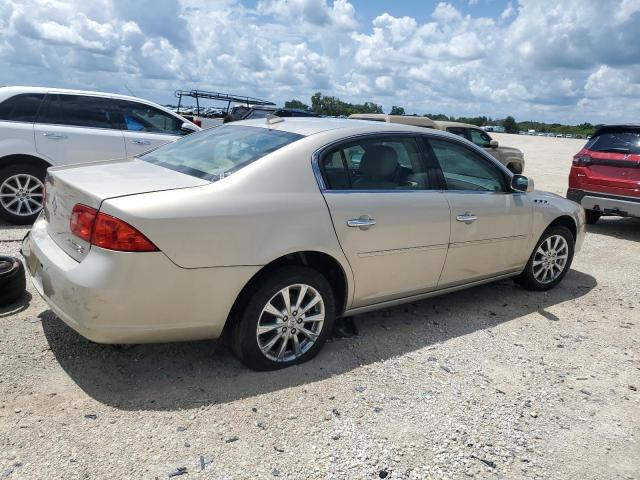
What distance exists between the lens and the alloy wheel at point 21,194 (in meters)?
6.60

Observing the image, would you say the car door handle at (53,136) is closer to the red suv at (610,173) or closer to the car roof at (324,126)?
the car roof at (324,126)

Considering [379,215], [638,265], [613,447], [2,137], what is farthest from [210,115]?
[613,447]

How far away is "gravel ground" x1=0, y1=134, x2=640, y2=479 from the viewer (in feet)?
8.68

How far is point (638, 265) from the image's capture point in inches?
268

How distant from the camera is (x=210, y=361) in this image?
354 cm

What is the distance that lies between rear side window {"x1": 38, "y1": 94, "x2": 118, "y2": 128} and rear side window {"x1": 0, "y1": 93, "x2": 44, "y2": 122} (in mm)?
89

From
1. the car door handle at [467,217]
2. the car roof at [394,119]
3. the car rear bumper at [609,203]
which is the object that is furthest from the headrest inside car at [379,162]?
the car roof at [394,119]

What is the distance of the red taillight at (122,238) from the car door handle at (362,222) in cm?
128

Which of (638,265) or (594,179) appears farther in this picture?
(594,179)

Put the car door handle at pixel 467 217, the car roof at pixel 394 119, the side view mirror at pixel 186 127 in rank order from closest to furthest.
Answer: the car door handle at pixel 467 217
the side view mirror at pixel 186 127
the car roof at pixel 394 119

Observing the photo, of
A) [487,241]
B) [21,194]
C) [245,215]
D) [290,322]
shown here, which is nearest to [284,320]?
[290,322]

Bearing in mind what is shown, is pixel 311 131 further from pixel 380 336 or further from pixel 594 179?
pixel 594 179

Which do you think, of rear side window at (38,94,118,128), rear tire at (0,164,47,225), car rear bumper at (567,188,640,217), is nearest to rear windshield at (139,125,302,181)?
rear tire at (0,164,47,225)

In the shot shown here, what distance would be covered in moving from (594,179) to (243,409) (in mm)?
7476
